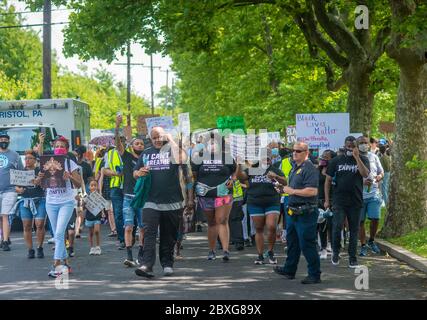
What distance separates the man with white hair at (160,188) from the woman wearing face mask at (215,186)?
5.38 ft

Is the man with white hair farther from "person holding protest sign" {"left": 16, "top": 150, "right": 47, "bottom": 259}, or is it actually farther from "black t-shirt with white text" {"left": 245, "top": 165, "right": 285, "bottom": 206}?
"person holding protest sign" {"left": 16, "top": 150, "right": 47, "bottom": 259}

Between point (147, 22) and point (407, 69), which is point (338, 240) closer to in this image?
point (407, 69)

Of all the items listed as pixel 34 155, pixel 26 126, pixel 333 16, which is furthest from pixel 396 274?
pixel 26 126

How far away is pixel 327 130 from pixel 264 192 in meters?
4.40

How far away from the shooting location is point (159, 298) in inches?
415

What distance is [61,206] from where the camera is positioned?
1273 cm

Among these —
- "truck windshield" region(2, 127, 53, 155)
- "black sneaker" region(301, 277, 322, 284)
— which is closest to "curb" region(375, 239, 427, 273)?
"black sneaker" region(301, 277, 322, 284)

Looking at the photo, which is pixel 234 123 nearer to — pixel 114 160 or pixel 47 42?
pixel 114 160

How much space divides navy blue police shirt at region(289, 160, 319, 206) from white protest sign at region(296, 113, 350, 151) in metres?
6.15

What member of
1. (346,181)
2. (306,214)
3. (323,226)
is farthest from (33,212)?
(306,214)

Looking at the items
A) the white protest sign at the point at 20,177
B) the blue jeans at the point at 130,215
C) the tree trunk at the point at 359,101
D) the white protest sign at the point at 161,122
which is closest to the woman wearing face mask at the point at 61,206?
the blue jeans at the point at 130,215

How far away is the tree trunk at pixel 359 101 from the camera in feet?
73.9

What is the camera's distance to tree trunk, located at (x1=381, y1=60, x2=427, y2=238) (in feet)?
57.9

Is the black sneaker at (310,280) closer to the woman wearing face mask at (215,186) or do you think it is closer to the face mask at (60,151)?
the woman wearing face mask at (215,186)
